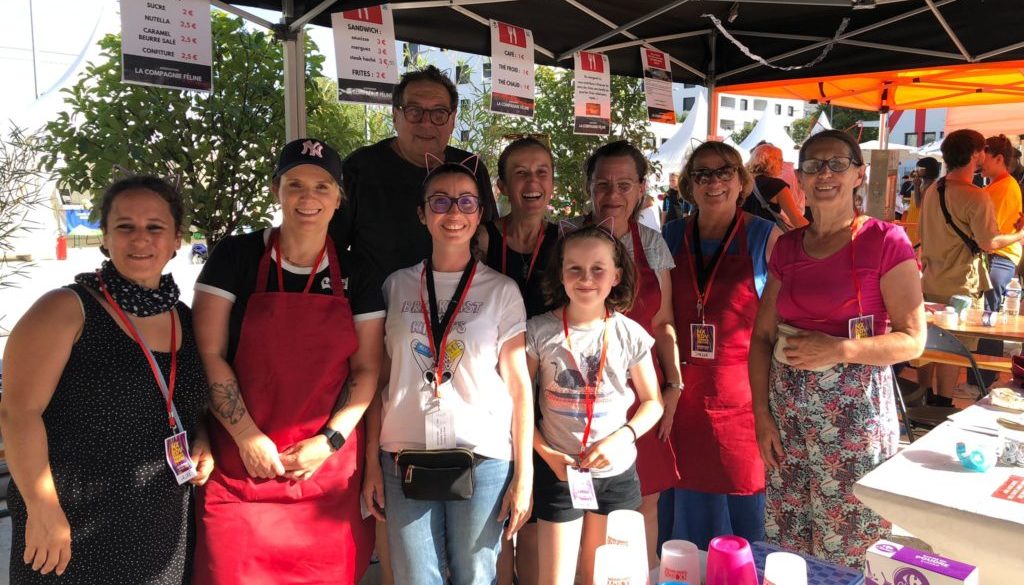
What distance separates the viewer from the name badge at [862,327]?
2125 mm

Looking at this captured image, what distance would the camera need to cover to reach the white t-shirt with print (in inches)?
81.0

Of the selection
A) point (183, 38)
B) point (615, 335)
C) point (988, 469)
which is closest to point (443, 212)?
point (615, 335)

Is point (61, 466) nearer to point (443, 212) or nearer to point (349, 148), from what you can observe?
point (443, 212)

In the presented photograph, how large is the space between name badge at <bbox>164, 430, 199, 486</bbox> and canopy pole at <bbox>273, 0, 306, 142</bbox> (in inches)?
63.9

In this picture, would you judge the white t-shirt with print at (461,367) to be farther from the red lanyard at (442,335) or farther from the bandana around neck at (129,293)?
the bandana around neck at (129,293)

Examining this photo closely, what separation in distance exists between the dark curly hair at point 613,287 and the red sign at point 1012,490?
1.12m

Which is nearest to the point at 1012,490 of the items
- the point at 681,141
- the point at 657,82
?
the point at 657,82

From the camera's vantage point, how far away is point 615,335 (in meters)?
2.27

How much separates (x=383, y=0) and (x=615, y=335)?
5.95 feet

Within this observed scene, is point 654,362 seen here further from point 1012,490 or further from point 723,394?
point 1012,490

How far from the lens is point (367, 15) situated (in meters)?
3.39

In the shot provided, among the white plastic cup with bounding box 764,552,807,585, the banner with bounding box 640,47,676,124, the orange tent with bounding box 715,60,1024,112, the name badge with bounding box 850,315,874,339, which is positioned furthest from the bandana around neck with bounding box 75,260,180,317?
the orange tent with bounding box 715,60,1024,112

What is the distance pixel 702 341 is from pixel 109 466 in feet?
6.44

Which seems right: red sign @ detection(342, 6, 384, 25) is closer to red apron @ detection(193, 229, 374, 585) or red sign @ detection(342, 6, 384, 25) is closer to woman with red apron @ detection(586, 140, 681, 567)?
woman with red apron @ detection(586, 140, 681, 567)
